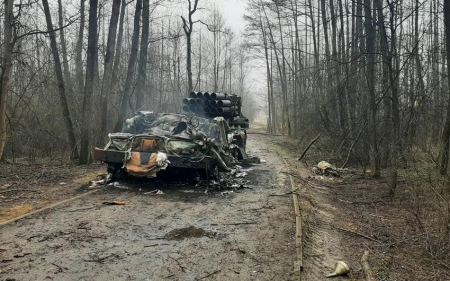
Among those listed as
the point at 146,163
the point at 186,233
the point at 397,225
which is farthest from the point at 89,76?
the point at 397,225

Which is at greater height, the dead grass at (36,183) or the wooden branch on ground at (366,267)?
the dead grass at (36,183)

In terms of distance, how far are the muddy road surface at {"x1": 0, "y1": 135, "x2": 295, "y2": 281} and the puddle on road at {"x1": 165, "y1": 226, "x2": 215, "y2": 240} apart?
1cm

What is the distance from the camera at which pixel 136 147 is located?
919cm

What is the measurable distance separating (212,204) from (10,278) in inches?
174

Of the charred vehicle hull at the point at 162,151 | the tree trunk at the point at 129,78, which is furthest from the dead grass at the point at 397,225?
the tree trunk at the point at 129,78

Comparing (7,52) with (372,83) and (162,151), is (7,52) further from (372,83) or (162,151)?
(372,83)

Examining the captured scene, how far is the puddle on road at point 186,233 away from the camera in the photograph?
571 centimetres

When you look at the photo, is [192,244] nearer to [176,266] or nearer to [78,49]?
[176,266]

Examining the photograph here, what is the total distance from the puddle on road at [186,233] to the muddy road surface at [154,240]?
1 cm

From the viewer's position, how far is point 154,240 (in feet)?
18.1

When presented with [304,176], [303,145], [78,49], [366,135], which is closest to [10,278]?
[304,176]

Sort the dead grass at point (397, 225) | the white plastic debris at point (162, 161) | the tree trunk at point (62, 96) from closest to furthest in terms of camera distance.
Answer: the dead grass at point (397, 225)
the white plastic debris at point (162, 161)
the tree trunk at point (62, 96)

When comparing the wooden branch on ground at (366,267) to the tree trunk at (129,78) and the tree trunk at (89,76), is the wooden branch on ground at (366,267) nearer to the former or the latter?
the tree trunk at (89,76)

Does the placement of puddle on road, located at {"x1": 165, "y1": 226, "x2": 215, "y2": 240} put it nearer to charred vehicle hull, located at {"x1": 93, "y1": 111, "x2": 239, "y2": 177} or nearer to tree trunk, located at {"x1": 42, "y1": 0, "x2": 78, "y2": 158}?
charred vehicle hull, located at {"x1": 93, "y1": 111, "x2": 239, "y2": 177}
